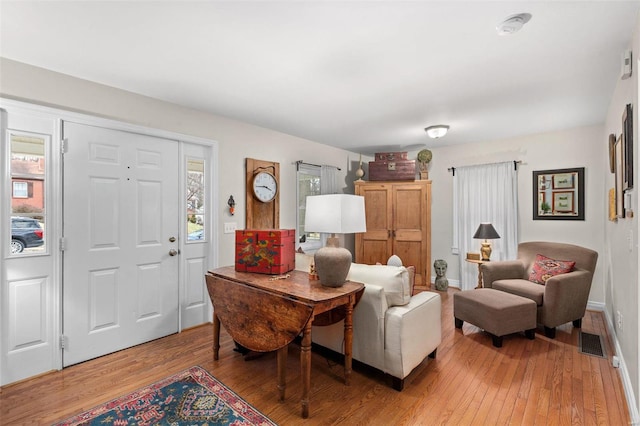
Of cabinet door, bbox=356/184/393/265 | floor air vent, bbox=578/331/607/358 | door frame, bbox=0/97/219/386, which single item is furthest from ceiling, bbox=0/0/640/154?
floor air vent, bbox=578/331/607/358

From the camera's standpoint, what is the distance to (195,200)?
3.25 meters

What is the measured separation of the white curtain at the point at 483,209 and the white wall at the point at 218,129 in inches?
71.1

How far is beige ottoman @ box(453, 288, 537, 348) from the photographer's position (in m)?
2.77

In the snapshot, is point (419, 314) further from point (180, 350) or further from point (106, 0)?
point (106, 0)

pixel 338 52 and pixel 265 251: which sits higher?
pixel 338 52

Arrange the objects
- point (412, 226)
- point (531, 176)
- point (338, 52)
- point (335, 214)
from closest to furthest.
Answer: point (338, 52)
point (335, 214)
point (531, 176)
point (412, 226)

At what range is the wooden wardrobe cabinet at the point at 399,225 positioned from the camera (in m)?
4.59

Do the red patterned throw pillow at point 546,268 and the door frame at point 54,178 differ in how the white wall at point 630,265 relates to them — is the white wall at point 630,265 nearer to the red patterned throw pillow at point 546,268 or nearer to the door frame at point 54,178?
the red patterned throw pillow at point 546,268

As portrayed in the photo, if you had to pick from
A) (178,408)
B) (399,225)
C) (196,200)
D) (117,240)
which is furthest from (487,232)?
(117,240)

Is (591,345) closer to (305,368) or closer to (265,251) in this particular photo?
(305,368)

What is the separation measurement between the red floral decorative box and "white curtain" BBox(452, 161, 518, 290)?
322 centimetres

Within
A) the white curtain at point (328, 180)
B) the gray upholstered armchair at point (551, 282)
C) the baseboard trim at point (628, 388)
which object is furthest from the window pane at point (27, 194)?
the gray upholstered armchair at point (551, 282)

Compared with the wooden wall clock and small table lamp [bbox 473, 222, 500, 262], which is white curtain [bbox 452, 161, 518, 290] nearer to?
small table lamp [bbox 473, 222, 500, 262]

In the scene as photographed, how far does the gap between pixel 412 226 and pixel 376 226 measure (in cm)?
55
